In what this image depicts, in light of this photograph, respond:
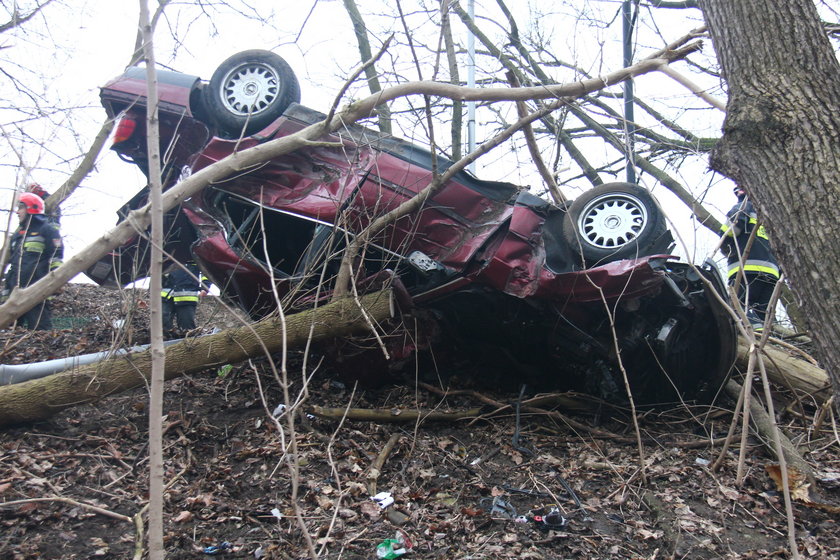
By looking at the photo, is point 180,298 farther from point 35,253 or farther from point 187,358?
point 187,358

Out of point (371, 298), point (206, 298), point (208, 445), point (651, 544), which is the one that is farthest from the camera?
point (206, 298)

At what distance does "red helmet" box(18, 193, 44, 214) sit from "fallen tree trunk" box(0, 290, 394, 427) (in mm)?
2826

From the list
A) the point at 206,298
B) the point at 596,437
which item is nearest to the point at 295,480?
the point at 596,437

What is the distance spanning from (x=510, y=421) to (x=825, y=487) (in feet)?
7.00

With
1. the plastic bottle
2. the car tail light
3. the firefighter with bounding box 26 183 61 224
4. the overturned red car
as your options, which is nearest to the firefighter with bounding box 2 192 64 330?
the firefighter with bounding box 26 183 61 224

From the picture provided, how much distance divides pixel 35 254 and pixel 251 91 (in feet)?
10.6

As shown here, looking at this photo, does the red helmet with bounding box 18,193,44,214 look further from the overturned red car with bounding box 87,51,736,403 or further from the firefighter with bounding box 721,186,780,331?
the firefighter with bounding box 721,186,780,331

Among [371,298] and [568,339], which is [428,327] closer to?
[371,298]

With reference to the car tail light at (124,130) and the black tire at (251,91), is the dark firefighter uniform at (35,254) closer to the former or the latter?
the car tail light at (124,130)

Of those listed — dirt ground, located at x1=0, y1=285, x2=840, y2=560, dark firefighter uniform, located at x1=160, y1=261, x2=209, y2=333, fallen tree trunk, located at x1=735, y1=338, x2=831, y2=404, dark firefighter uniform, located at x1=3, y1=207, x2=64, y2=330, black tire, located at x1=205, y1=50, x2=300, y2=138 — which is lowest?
dirt ground, located at x1=0, y1=285, x2=840, y2=560

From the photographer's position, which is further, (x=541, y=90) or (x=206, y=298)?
(x=206, y=298)

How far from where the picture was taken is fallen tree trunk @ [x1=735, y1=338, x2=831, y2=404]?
16.7ft

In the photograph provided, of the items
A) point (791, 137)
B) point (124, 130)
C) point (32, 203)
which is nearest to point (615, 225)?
point (791, 137)

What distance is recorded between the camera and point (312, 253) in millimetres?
4957
